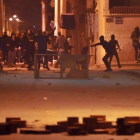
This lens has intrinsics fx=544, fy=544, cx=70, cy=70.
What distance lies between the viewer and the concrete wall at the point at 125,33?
29031mm

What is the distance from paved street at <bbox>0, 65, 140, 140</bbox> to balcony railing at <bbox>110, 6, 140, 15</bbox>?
30.6 ft

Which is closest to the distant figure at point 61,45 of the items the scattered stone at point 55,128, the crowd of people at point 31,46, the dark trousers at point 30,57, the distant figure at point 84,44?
the crowd of people at point 31,46

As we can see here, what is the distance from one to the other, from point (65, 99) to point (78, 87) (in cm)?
311

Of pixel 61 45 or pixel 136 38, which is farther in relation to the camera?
pixel 136 38

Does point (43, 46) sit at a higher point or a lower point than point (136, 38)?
lower

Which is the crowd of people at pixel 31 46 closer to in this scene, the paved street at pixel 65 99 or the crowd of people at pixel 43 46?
the crowd of people at pixel 43 46

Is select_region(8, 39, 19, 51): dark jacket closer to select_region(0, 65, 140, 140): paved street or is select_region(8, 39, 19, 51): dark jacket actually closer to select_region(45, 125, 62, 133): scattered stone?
select_region(0, 65, 140, 140): paved street

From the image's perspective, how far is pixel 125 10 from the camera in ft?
94.2

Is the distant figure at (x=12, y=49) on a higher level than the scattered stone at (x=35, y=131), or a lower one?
higher

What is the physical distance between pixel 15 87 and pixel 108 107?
17.3 feet

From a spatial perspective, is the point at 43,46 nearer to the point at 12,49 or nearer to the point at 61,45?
the point at 61,45

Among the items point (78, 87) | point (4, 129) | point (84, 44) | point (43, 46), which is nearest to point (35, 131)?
point (4, 129)

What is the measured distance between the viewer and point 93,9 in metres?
32.4

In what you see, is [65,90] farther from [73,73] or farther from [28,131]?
[28,131]
